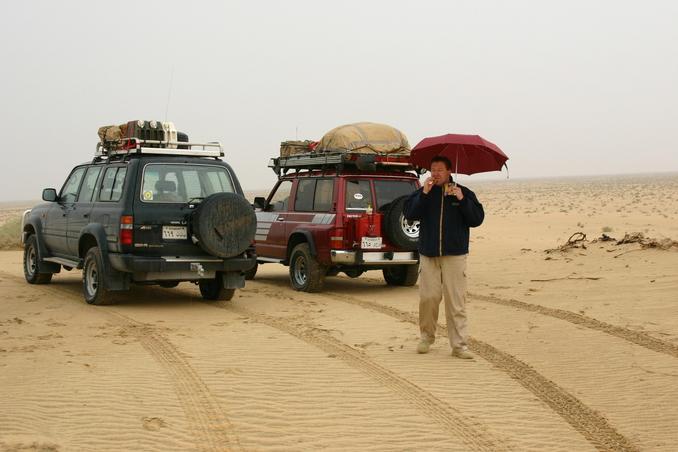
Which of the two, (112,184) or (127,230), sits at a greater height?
(112,184)

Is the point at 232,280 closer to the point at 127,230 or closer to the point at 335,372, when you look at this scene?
the point at 127,230

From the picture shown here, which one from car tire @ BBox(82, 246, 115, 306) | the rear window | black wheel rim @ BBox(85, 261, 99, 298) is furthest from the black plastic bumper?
the rear window

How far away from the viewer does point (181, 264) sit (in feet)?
34.9

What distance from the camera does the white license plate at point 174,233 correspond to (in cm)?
1065

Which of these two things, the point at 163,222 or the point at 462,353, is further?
the point at 163,222

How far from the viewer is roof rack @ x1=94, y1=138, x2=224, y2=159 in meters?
11.0

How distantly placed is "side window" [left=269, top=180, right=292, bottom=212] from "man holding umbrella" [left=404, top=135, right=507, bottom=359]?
6.16m

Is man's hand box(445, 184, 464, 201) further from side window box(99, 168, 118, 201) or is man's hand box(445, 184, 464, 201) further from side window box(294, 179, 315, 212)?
side window box(294, 179, 315, 212)

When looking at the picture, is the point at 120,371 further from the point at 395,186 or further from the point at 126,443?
the point at 395,186

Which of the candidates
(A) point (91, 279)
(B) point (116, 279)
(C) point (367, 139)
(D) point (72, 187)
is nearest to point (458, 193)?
(B) point (116, 279)

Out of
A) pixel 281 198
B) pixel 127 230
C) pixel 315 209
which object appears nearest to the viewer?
pixel 127 230

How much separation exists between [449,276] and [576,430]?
2.45 metres

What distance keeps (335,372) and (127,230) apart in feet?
13.7

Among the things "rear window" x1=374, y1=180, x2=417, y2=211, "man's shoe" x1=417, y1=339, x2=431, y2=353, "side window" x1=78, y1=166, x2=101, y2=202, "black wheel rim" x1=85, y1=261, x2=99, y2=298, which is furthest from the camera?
"rear window" x1=374, y1=180, x2=417, y2=211
